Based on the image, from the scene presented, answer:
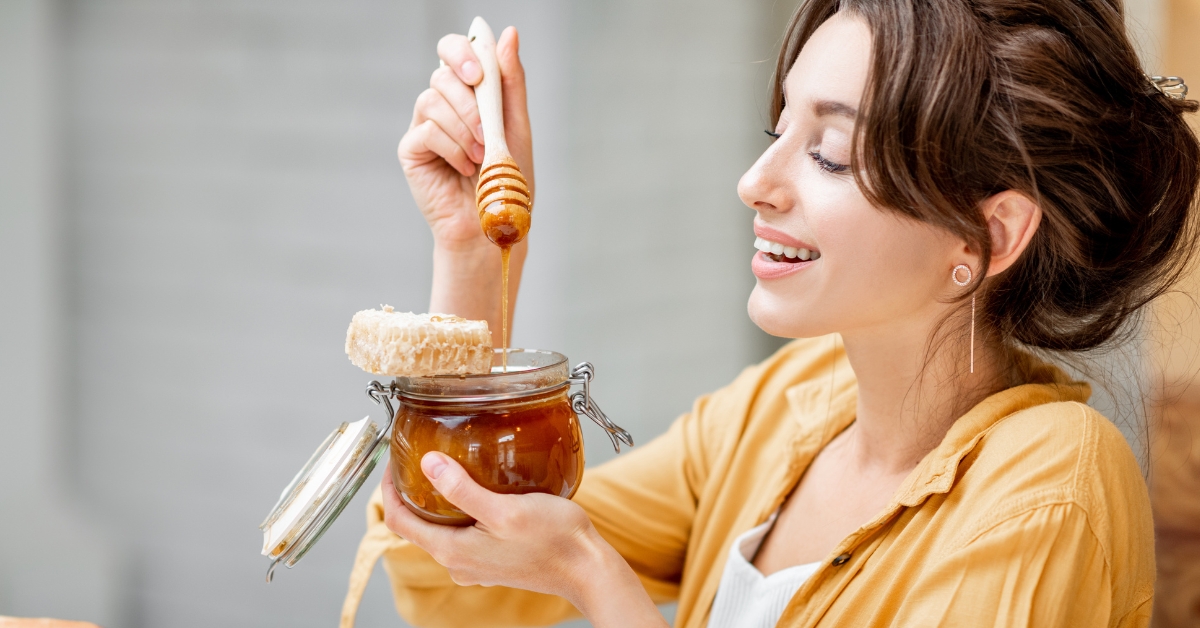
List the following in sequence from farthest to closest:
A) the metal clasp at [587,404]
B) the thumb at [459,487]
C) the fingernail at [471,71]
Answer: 1. the fingernail at [471,71]
2. the metal clasp at [587,404]
3. the thumb at [459,487]

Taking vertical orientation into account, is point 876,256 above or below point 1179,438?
above

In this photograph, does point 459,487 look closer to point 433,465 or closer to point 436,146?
point 433,465

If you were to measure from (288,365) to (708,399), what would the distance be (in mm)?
1082

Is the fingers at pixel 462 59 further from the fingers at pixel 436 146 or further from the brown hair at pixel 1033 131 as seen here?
the brown hair at pixel 1033 131

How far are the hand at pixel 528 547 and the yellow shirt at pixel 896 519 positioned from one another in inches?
10.0

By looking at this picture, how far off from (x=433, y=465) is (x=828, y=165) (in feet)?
1.79

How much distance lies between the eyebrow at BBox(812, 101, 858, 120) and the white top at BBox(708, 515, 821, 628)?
1.79 ft

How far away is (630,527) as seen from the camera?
56.4 inches

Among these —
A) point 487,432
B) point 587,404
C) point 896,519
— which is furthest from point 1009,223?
point 487,432

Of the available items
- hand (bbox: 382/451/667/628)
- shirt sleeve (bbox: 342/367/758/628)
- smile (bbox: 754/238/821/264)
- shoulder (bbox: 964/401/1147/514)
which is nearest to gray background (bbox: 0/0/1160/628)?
shirt sleeve (bbox: 342/367/758/628)

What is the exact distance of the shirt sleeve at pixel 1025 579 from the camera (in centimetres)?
88

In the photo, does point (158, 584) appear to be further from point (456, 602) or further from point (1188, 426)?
point (1188, 426)

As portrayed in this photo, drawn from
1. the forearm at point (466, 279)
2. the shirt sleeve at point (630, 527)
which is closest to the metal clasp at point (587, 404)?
the forearm at point (466, 279)

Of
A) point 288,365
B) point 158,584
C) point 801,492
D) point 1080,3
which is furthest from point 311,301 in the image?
point 1080,3
